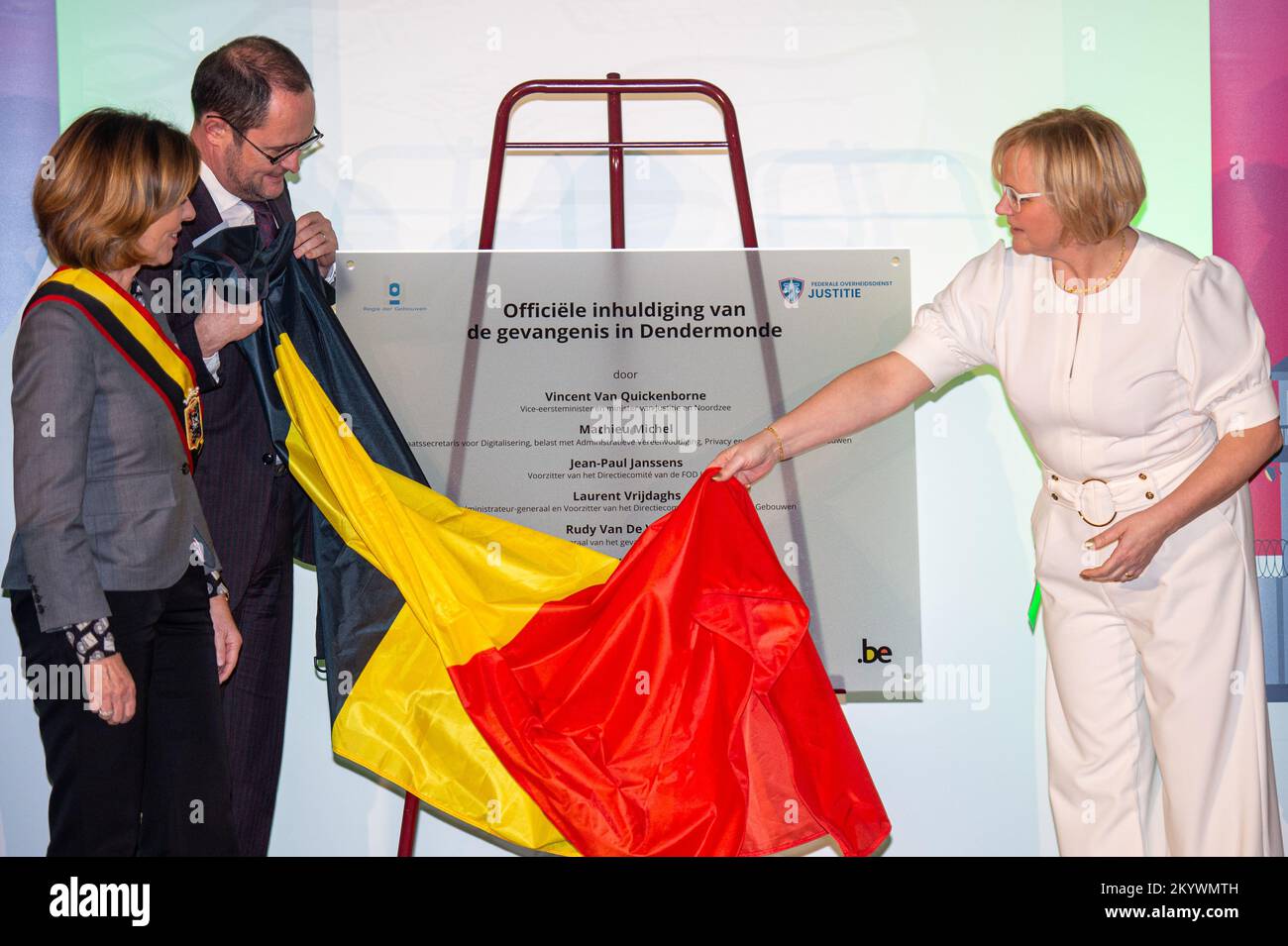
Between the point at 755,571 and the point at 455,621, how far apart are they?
0.61m

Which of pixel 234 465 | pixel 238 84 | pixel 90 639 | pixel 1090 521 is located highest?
pixel 238 84

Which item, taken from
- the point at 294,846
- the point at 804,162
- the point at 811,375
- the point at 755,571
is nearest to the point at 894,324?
the point at 811,375

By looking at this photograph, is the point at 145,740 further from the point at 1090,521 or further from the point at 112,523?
the point at 1090,521

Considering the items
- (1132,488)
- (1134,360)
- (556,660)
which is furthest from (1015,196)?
(556,660)

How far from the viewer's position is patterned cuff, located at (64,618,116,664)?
187cm

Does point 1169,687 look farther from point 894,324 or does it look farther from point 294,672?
point 294,672

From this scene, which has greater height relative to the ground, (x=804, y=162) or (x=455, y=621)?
(x=804, y=162)

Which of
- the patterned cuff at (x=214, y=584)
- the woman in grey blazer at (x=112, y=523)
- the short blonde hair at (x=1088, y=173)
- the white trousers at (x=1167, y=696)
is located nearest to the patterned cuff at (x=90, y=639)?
the woman in grey blazer at (x=112, y=523)

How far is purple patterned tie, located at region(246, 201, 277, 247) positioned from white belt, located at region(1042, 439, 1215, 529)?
69.7 inches

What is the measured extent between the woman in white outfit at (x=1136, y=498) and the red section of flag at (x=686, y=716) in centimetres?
47

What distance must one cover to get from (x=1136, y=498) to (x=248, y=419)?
1.83 meters

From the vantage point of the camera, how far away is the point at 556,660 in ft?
7.94

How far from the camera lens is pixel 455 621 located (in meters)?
2.46

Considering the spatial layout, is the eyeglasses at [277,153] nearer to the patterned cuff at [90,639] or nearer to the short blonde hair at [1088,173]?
the patterned cuff at [90,639]
